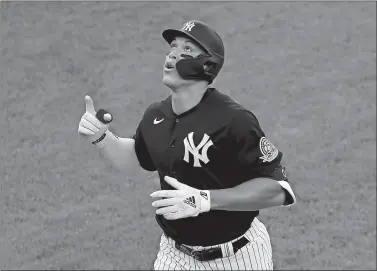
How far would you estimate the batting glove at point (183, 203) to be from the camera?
4484 millimetres

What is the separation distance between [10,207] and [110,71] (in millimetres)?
3849

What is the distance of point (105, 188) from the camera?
10344 millimetres

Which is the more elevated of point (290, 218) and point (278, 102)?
point (278, 102)

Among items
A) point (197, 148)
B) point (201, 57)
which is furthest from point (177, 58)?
point (197, 148)

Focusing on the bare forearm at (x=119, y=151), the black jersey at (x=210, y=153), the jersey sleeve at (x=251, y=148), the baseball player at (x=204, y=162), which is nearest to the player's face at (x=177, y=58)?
the baseball player at (x=204, y=162)

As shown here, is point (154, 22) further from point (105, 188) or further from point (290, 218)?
point (290, 218)

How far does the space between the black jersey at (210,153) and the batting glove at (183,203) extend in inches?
11.5

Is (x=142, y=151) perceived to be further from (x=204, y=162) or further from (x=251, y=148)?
(x=251, y=148)

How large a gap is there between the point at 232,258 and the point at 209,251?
0.55 feet

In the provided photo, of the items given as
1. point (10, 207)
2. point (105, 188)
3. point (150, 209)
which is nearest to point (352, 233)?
point (150, 209)

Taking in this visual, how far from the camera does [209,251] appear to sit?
5.07 meters

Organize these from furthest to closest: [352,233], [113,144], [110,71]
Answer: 1. [110,71]
2. [352,233]
3. [113,144]

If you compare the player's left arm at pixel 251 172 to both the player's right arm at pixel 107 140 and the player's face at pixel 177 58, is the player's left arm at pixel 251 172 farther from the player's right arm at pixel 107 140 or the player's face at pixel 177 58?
the player's right arm at pixel 107 140

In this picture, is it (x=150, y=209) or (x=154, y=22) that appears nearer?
(x=150, y=209)
